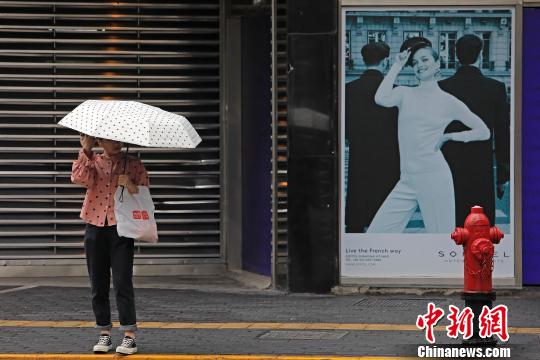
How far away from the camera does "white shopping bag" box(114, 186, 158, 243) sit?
30.3 feet

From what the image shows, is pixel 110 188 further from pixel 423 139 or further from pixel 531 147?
pixel 531 147

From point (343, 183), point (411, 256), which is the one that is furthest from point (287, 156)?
point (411, 256)

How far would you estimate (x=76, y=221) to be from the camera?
1452 centimetres

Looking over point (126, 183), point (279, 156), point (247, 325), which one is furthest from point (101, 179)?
point (279, 156)

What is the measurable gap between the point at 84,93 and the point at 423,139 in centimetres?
415

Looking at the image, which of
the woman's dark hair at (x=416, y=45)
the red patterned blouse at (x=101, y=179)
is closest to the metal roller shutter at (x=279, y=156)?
the woman's dark hair at (x=416, y=45)

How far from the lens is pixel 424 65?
42.5 feet

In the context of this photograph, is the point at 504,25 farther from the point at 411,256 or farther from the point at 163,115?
the point at 163,115

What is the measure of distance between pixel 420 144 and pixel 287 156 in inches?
55.4

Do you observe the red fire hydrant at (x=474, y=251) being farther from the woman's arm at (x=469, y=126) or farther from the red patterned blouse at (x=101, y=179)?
the woman's arm at (x=469, y=126)

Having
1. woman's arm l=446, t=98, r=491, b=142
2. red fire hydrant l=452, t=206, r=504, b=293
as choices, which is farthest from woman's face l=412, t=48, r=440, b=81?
red fire hydrant l=452, t=206, r=504, b=293

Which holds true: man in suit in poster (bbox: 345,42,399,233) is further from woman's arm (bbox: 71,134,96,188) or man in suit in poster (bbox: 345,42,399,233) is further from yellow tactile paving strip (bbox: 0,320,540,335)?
woman's arm (bbox: 71,134,96,188)

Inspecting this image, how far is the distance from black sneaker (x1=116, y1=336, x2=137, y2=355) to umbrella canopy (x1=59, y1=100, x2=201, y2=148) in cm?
156

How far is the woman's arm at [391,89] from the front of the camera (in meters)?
12.9
